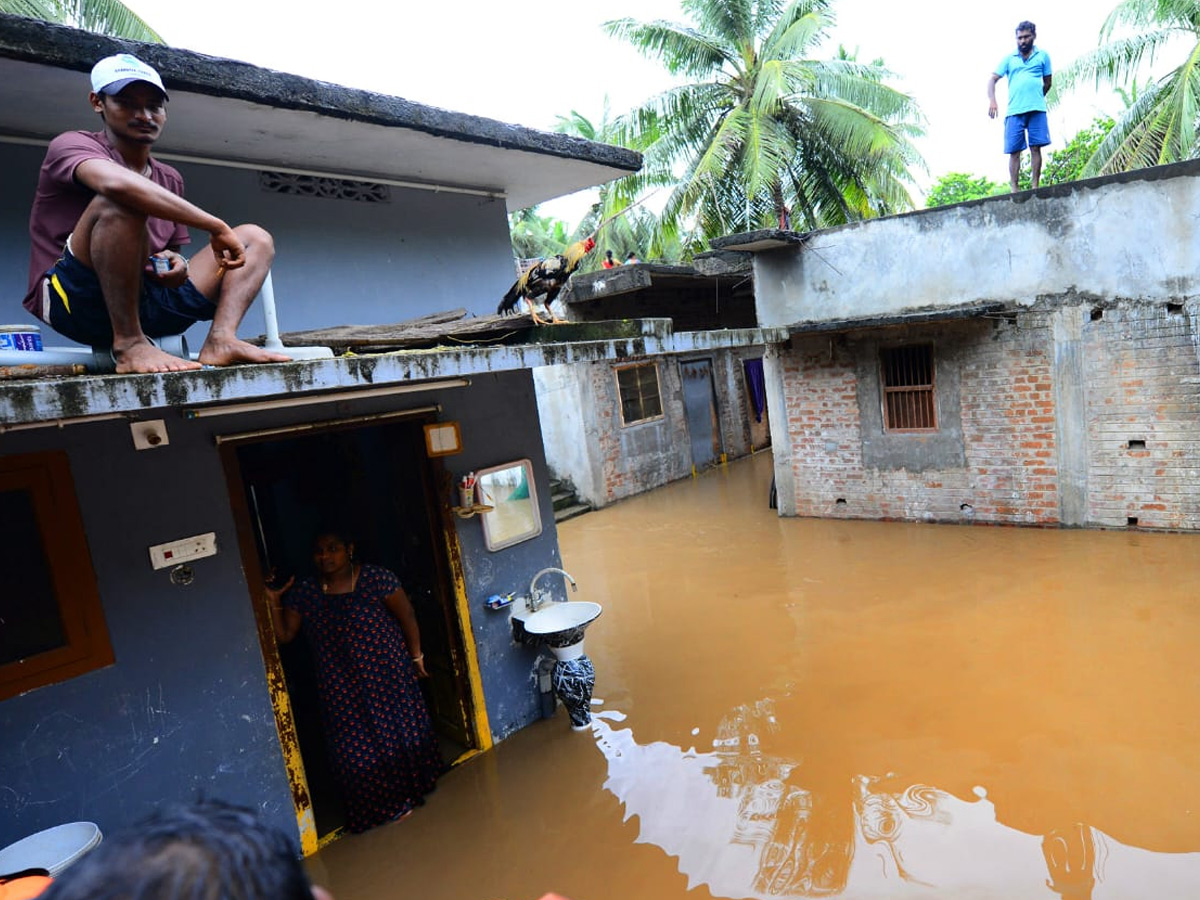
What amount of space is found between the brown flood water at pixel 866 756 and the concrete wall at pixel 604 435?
5.25 metres

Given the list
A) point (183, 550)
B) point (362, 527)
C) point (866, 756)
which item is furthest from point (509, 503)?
point (866, 756)

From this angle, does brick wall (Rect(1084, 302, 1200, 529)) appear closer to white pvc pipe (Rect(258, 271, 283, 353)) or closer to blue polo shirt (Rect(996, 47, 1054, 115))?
blue polo shirt (Rect(996, 47, 1054, 115))

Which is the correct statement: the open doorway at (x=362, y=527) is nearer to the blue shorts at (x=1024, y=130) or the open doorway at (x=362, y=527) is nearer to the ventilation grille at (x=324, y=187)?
the ventilation grille at (x=324, y=187)

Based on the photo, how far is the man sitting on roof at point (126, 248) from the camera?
7.65 feet

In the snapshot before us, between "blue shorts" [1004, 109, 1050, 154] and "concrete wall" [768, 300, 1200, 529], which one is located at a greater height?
"blue shorts" [1004, 109, 1050, 154]

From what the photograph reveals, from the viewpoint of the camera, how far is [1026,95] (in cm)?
755

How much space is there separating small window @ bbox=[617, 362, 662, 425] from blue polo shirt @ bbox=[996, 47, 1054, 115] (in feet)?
23.3

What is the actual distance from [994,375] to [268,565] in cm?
795

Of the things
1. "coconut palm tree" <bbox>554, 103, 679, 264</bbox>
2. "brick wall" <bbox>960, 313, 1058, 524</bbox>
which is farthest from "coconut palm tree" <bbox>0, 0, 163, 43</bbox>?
"brick wall" <bbox>960, 313, 1058, 524</bbox>

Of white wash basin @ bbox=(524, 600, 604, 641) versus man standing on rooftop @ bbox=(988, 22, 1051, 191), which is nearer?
white wash basin @ bbox=(524, 600, 604, 641)

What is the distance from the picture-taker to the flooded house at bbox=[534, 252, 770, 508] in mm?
12133

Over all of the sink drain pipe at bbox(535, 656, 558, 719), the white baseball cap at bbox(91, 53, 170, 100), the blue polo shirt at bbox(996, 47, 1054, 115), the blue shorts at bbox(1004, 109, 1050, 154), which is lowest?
the sink drain pipe at bbox(535, 656, 558, 719)

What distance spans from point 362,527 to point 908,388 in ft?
22.4

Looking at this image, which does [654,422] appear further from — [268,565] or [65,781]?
[65,781]
